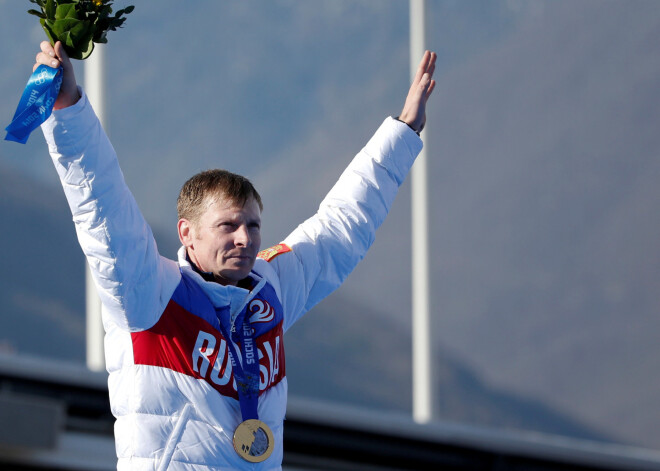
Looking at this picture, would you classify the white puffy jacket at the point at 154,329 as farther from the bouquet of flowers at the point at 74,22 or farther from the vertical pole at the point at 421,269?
the vertical pole at the point at 421,269

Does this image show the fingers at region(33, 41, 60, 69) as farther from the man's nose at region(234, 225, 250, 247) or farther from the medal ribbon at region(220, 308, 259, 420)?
the medal ribbon at region(220, 308, 259, 420)

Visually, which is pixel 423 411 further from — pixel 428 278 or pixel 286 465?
pixel 286 465

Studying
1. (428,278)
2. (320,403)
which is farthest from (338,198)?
(428,278)

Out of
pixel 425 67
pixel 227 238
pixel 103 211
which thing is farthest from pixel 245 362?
pixel 425 67

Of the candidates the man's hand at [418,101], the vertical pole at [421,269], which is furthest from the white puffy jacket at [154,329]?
the vertical pole at [421,269]

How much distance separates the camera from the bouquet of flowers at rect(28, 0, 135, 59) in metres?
2.11

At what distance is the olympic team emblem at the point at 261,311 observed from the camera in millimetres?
2471

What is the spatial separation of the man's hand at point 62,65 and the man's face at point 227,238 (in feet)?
1.57

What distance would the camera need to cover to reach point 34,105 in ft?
6.70

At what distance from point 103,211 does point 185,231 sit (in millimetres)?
387

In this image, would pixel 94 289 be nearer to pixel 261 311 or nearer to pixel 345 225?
pixel 345 225

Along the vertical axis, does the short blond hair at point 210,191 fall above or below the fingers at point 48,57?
below

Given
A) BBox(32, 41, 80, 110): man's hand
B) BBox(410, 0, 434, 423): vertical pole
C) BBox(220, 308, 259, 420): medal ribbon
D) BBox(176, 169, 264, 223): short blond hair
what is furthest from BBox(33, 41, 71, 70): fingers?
BBox(410, 0, 434, 423): vertical pole

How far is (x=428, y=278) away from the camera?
791 centimetres
